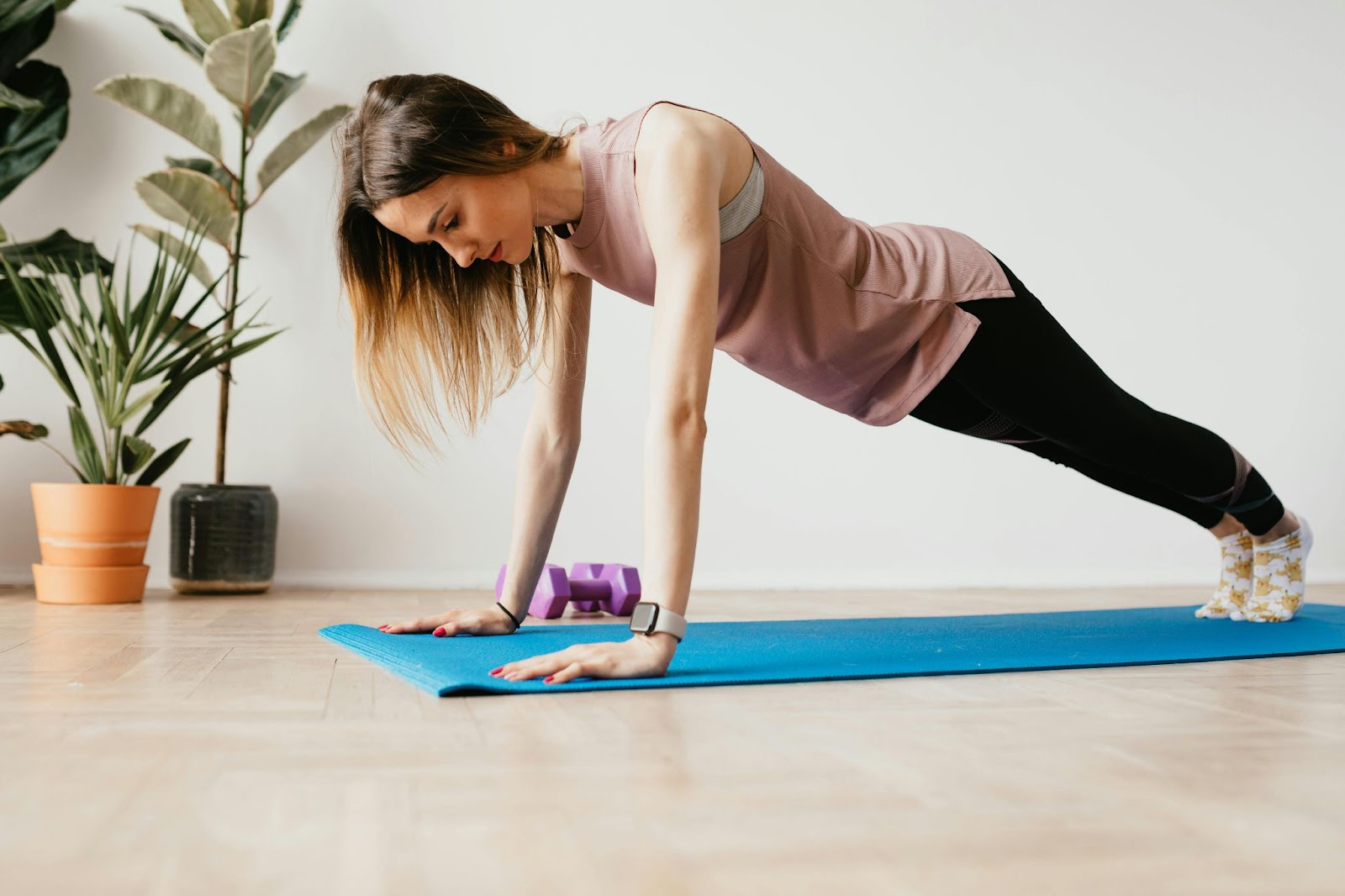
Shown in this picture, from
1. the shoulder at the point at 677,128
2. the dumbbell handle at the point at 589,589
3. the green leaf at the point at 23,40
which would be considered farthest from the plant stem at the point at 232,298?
the shoulder at the point at 677,128

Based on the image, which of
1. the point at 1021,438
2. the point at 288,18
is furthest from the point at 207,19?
the point at 1021,438

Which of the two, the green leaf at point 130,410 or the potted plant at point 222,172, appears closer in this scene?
the green leaf at point 130,410

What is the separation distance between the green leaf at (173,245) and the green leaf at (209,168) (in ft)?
0.56

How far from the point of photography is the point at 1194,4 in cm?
376

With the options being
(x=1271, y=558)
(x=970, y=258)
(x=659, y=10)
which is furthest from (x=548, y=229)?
(x=659, y=10)

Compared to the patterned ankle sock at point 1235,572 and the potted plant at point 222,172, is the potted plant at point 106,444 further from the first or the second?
the patterned ankle sock at point 1235,572

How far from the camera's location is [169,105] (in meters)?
2.68

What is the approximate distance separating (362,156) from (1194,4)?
337cm

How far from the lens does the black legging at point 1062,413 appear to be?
160 centimetres

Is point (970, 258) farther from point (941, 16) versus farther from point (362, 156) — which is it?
point (941, 16)

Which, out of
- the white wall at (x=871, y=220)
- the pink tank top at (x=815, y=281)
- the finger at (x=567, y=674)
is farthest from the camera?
the white wall at (x=871, y=220)

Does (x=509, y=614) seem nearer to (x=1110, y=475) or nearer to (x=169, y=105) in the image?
(x=1110, y=475)

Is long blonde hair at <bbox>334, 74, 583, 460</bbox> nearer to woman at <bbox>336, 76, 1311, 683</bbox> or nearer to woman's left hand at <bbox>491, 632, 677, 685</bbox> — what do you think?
woman at <bbox>336, 76, 1311, 683</bbox>

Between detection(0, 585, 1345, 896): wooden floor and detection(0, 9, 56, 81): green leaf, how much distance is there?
1939 millimetres
